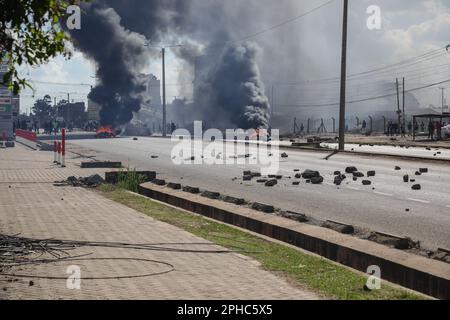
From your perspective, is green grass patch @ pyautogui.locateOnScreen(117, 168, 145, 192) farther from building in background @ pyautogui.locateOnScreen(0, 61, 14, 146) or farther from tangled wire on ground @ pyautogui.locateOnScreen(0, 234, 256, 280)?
building in background @ pyautogui.locateOnScreen(0, 61, 14, 146)

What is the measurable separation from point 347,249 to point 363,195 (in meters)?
6.90

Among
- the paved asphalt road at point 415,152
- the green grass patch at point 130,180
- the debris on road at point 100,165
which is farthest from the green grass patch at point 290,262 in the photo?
the paved asphalt road at point 415,152

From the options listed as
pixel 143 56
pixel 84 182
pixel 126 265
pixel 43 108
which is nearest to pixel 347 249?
pixel 126 265

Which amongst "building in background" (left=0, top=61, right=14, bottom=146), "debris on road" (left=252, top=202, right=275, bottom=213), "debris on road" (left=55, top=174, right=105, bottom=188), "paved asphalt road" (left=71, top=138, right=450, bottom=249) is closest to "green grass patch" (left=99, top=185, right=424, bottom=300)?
"debris on road" (left=252, top=202, right=275, bottom=213)

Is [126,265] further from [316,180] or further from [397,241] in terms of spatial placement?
[316,180]

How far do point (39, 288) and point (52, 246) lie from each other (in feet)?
6.35

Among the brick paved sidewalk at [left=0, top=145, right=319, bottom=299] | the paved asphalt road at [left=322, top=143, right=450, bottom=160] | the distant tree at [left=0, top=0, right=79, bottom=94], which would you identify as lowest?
the brick paved sidewalk at [left=0, top=145, right=319, bottom=299]

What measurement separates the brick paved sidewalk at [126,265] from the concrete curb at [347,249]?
1.07 m

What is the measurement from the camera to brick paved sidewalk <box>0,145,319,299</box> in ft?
17.0

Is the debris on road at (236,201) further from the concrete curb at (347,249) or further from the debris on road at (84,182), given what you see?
the debris on road at (84,182)

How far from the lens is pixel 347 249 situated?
689 centimetres

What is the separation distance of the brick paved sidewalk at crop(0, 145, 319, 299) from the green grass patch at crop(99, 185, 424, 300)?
206 mm

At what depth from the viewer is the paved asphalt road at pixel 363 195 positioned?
988 cm

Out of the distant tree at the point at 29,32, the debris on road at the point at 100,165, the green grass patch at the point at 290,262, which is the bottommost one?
the green grass patch at the point at 290,262
